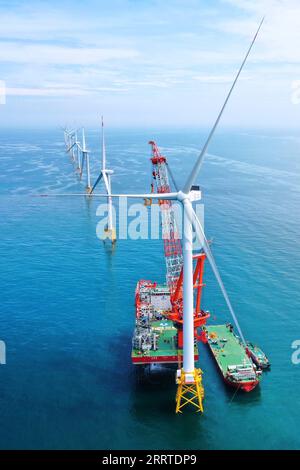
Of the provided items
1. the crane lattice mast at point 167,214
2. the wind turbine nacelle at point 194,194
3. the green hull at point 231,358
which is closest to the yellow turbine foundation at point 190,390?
the green hull at point 231,358

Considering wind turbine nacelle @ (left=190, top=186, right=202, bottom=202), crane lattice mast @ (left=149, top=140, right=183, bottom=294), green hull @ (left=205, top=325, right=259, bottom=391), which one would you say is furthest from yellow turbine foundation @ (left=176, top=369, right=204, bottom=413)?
wind turbine nacelle @ (left=190, top=186, right=202, bottom=202)

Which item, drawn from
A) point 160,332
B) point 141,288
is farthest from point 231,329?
point 141,288

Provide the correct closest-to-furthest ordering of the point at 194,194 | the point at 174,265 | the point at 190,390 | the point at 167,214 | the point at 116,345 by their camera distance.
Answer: the point at 194,194 → the point at 190,390 → the point at 116,345 → the point at 174,265 → the point at 167,214

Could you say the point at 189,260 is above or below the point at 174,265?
above

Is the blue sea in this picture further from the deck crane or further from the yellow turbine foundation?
the deck crane

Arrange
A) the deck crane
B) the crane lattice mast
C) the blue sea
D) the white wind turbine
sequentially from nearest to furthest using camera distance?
the white wind turbine < the blue sea < the deck crane < the crane lattice mast

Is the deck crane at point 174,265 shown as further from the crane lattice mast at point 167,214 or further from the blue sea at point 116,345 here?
the blue sea at point 116,345

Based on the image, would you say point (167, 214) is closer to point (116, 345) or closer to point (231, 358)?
point (116, 345)

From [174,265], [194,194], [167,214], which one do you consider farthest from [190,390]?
[167,214]
